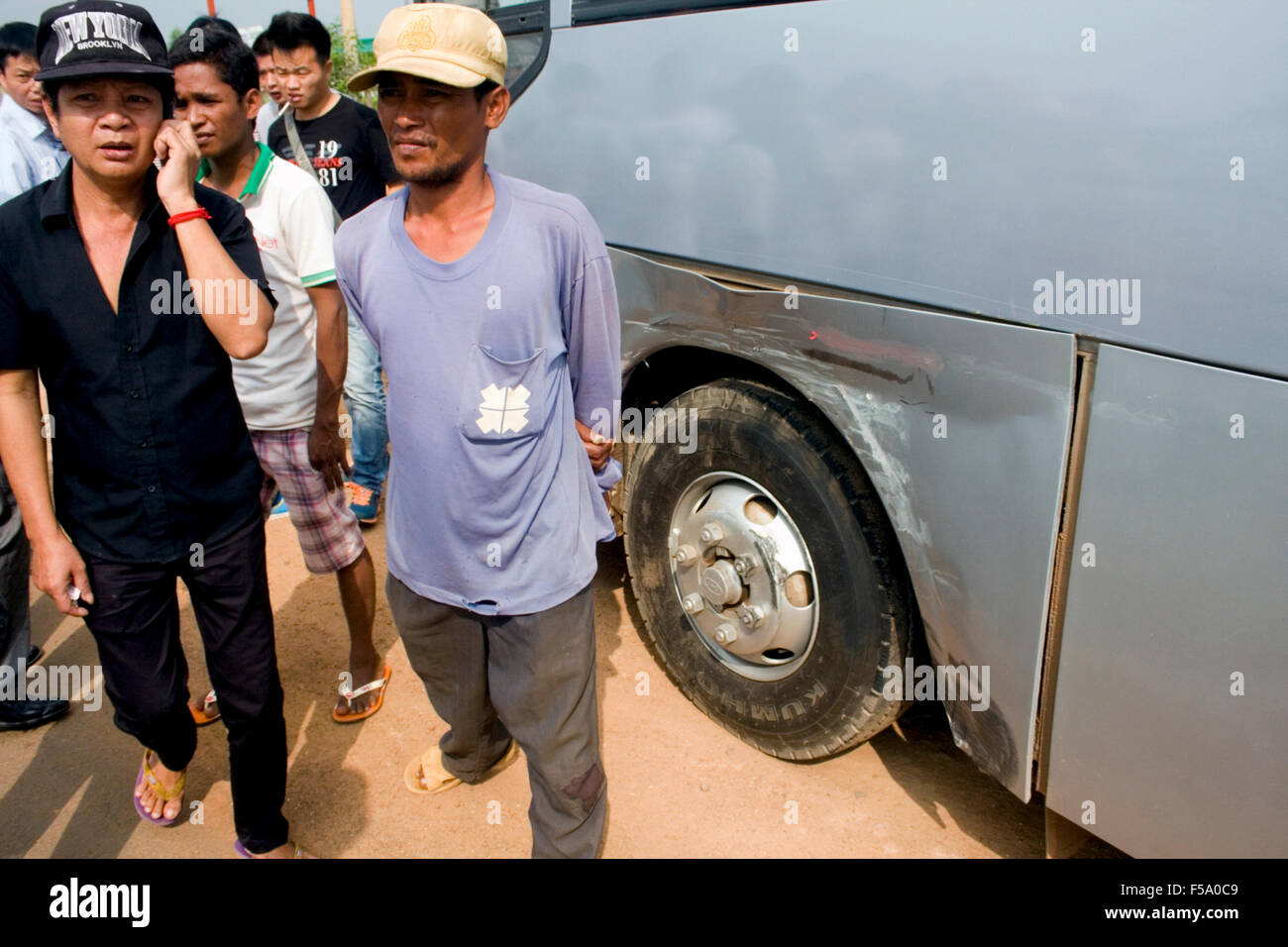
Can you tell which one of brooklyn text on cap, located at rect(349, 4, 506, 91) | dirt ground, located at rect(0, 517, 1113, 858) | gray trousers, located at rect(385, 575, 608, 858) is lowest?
dirt ground, located at rect(0, 517, 1113, 858)

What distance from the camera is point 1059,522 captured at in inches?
73.1

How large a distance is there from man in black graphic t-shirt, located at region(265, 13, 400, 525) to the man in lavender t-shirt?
2.37m

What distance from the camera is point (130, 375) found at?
1.96 metres

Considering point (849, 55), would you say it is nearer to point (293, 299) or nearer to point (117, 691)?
point (293, 299)

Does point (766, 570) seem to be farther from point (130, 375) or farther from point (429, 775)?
point (130, 375)

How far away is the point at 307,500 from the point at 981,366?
6.35 feet

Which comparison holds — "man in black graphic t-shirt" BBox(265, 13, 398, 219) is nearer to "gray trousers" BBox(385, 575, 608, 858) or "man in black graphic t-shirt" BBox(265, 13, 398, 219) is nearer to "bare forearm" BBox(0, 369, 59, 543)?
"bare forearm" BBox(0, 369, 59, 543)

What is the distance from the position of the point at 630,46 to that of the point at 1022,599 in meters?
1.75

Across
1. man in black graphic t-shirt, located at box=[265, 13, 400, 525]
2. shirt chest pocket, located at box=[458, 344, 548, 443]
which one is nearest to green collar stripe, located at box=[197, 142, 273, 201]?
shirt chest pocket, located at box=[458, 344, 548, 443]

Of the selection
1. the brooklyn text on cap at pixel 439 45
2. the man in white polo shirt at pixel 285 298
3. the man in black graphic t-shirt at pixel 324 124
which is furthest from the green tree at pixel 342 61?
the brooklyn text on cap at pixel 439 45

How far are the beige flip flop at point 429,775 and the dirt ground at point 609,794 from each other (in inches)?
1.2

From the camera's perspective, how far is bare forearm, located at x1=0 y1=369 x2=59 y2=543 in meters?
1.93

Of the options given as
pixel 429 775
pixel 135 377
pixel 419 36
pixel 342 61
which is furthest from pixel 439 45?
pixel 342 61
